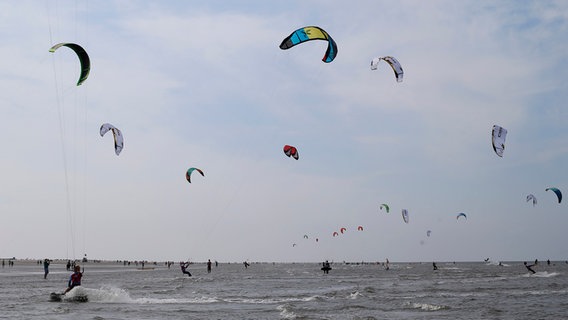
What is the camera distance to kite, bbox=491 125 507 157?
72.5 feet

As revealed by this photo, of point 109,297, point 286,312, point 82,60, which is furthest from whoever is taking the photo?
point 109,297

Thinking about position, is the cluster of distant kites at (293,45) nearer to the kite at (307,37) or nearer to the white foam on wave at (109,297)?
the kite at (307,37)

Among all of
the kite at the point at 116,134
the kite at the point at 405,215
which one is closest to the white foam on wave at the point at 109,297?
the kite at the point at 116,134

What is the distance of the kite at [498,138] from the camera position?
22.1 metres

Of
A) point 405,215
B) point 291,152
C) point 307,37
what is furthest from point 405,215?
point 307,37

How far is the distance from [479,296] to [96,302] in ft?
50.6

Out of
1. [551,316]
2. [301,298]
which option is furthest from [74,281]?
[551,316]

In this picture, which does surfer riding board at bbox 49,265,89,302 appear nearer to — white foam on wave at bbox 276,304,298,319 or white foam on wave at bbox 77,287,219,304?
white foam on wave at bbox 77,287,219,304

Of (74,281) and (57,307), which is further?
(74,281)

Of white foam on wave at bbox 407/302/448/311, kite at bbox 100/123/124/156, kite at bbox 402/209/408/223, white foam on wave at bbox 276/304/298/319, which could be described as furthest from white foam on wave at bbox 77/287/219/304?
kite at bbox 402/209/408/223

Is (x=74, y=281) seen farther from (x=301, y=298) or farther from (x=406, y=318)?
(x=406, y=318)

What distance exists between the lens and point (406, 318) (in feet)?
55.1

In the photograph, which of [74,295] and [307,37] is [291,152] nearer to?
[307,37]

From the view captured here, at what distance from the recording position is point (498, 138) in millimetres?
22500
